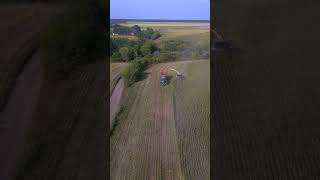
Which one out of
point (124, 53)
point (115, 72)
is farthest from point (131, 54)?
point (115, 72)

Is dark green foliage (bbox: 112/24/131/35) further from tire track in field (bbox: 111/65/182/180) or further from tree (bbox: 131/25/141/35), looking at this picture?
tire track in field (bbox: 111/65/182/180)

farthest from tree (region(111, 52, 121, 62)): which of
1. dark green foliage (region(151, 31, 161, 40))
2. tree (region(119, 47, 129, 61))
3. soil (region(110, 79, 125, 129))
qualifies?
dark green foliage (region(151, 31, 161, 40))

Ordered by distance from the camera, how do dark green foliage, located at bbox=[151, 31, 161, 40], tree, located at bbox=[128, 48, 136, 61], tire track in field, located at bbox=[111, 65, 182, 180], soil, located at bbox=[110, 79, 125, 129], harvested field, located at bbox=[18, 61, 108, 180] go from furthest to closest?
dark green foliage, located at bbox=[151, 31, 161, 40]
tree, located at bbox=[128, 48, 136, 61]
soil, located at bbox=[110, 79, 125, 129]
tire track in field, located at bbox=[111, 65, 182, 180]
harvested field, located at bbox=[18, 61, 108, 180]

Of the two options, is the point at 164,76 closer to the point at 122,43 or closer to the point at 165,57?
the point at 165,57
